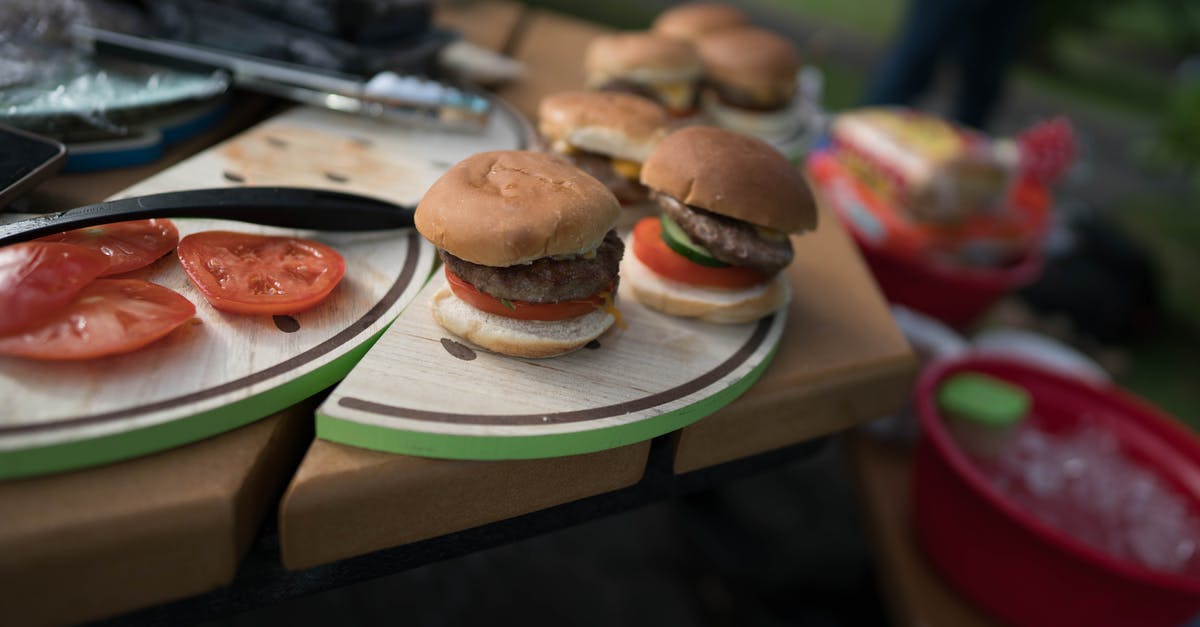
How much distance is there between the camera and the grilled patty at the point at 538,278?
1.52m

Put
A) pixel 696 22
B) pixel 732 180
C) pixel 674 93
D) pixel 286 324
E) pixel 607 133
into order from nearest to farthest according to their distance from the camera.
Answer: pixel 286 324, pixel 732 180, pixel 607 133, pixel 674 93, pixel 696 22

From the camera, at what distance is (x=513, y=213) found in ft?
4.75

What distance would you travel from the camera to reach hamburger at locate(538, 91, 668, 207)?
2018mm

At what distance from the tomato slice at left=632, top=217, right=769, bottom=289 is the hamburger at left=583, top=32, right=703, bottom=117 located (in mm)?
816

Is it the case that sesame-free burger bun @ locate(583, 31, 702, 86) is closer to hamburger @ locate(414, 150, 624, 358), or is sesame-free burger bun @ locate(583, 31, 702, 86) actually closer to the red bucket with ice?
hamburger @ locate(414, 150, 624, 358)

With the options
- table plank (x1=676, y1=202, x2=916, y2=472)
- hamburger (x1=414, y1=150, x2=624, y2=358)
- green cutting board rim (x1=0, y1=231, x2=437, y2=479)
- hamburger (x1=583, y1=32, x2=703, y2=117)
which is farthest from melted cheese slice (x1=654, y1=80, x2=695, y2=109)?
green cutting board rim (x1=0, y1=231, x2=437, y2=479)

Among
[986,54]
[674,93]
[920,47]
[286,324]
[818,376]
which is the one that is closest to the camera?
[286,324]

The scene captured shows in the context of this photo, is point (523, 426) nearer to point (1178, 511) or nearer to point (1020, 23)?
point (1178, 511)

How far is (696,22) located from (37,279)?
2.38m

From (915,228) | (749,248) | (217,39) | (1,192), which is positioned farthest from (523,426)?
(915,228)

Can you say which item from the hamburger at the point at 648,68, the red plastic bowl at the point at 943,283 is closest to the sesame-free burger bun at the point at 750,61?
the hamburger at the point at 648,68

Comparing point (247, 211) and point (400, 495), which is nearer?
point (400, 495)

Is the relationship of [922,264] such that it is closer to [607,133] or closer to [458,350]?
[607,133]

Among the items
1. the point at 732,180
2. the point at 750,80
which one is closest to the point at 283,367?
the point at 732,180
